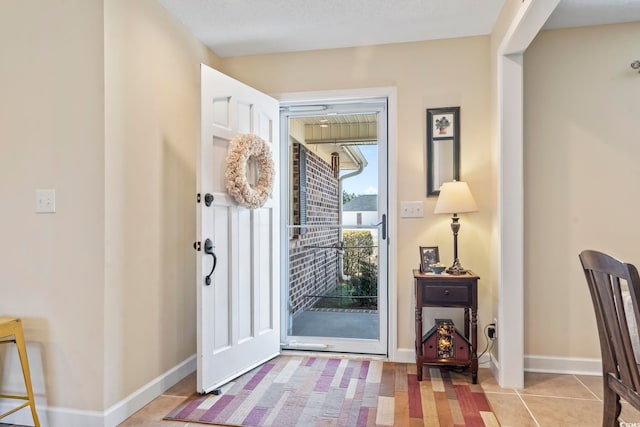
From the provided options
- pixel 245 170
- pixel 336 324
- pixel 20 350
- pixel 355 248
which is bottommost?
pixel 336 324

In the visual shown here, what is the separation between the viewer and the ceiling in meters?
2.48

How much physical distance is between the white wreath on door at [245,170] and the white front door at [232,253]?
6cm

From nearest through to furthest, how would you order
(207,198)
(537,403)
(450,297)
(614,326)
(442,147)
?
(614,326) → (537,403) → (207,198) → (450,297) → (442,147)

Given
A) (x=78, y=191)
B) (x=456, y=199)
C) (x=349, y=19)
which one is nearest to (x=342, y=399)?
(x=456, y=199)

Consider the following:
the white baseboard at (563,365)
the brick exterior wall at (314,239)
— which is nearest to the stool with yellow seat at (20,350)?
the brick exterior wall at (314,239)

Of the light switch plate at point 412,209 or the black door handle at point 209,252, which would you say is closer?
the black door handle at point 209,252

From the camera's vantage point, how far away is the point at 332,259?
3.34m

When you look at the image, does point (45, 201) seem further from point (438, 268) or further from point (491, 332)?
point (491, 332)

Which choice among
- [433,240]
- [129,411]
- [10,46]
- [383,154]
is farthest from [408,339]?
[10,46]

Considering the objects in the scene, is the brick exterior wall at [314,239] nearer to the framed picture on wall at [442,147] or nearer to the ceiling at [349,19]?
the framed picture on wall at [442,147]

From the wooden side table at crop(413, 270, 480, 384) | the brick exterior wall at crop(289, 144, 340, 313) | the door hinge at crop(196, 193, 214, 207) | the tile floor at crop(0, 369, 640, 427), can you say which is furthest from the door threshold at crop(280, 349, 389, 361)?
the door hinge at crop(196, 193, 214, 207)

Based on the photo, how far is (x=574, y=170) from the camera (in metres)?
2.77

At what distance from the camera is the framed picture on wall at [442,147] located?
9.62 feet

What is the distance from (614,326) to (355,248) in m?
2.08
